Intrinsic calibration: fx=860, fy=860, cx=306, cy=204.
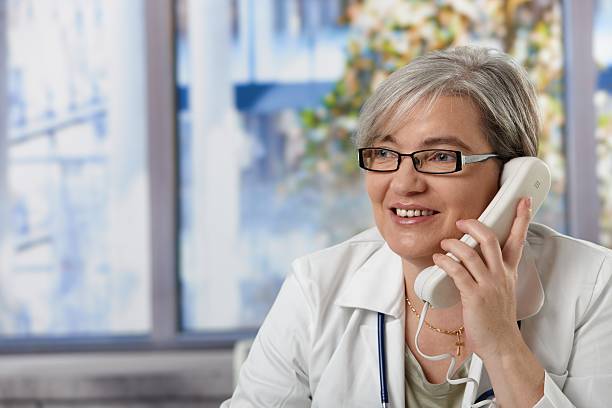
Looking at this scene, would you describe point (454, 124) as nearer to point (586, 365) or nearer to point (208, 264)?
point (586, 365)

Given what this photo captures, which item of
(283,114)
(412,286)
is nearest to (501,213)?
(412,286)

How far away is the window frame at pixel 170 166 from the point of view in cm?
310

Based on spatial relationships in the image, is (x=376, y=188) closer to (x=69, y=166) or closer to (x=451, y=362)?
(x=451, y=362)

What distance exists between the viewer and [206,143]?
3199 mm

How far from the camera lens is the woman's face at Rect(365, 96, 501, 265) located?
145cm

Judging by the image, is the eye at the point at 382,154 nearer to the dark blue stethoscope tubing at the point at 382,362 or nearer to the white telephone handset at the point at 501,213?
the white telephone handset at the point at 501,213

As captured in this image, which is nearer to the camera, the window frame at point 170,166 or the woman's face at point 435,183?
the woman's face at point 435,183

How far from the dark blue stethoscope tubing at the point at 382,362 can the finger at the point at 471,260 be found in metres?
0.24

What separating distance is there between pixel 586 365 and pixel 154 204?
2.00m

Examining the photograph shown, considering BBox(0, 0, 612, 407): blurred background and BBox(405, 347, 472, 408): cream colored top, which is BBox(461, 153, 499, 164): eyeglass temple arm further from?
BBox(0, 0, 612, 407): blurred background

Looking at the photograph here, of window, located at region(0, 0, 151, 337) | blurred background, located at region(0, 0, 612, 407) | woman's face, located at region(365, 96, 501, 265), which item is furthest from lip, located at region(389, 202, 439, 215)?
window, located at region(0, 0, 151, 337)

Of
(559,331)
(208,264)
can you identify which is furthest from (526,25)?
(559,331)

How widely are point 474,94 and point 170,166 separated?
1849mm

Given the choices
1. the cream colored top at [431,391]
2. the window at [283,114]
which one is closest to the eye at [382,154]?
the cream colored top at [431,391]
